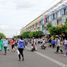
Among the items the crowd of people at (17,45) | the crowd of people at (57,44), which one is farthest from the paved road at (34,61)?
the crowd of people at (57,44)

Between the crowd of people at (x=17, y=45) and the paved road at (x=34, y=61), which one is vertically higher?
the crowd of people at (x=17, y=45)

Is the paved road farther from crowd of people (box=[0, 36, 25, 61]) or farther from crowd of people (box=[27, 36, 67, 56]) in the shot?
crowd of people (box=[27, 36, 67, 56])

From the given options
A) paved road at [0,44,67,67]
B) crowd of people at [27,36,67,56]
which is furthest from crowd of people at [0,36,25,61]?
crowd of people at [27,36,67,56]

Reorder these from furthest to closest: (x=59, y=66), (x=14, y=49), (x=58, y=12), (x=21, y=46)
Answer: (x=58, y=12), (x=14, y=49), (x=21, y=46), (x=59, y=66)

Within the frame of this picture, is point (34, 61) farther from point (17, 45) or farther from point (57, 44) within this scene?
point (57, 44)

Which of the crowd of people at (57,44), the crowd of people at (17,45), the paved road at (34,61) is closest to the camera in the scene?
the paved road at (34,61)

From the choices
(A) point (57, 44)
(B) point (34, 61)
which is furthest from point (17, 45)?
(A) point (57, 44)

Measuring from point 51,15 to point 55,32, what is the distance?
30739mm

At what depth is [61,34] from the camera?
72.2 meters

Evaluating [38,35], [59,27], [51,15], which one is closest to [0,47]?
[59,27]

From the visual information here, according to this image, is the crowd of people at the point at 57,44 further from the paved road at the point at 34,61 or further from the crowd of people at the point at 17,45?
the paved road at the point at 34,61

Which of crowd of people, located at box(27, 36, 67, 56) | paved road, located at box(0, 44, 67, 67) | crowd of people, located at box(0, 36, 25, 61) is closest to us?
paved road, located at box(0, 44, 67, 67)

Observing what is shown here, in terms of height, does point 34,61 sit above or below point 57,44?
below

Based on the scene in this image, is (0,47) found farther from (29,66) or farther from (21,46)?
(29,66)
